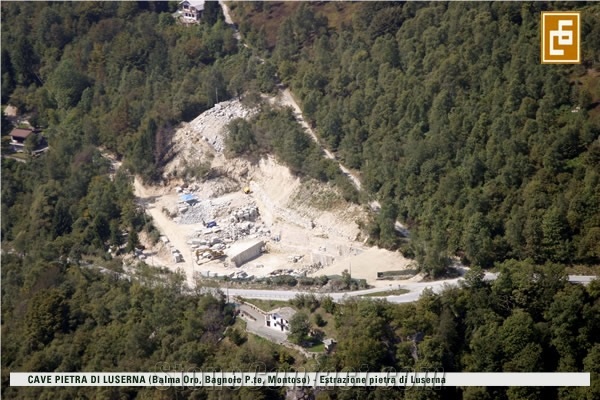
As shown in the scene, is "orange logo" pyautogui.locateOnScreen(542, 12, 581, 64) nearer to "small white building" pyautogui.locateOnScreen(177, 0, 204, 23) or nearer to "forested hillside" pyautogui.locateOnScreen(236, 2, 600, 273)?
"forested hillside" pyautogui.locateOnScreen(236, 2, 600, 273)

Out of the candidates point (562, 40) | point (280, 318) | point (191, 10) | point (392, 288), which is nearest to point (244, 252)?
point (280, 318)

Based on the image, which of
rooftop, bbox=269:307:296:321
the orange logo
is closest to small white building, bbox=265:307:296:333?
rooftop, bbox=269:307:296:321

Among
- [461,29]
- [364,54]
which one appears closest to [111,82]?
[364,54]

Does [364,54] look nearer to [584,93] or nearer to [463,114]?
[463,114]

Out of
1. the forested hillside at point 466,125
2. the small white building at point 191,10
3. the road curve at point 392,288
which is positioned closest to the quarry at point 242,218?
the road curve at point 392,288

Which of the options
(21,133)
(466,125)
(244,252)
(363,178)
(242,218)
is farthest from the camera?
(21,133)

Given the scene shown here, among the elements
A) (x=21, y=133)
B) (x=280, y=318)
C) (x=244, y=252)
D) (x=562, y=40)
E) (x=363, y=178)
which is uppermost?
(x=562, y=40)

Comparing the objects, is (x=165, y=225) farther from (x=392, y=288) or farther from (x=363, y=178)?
(x=392, y=288)
